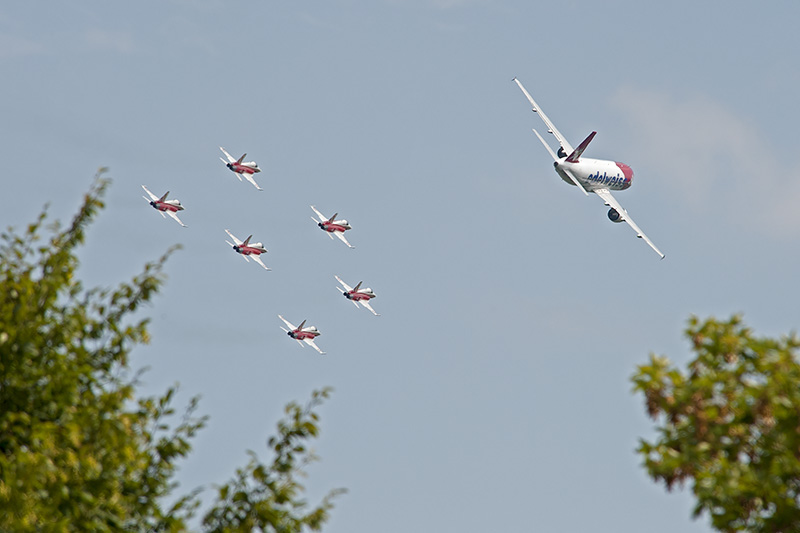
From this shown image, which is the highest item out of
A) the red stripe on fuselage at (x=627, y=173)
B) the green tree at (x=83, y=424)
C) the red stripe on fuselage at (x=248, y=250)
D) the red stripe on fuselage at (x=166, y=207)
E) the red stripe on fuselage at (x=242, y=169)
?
the red stripe on fuselage at (x=627, y=173)

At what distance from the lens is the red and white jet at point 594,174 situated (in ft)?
384

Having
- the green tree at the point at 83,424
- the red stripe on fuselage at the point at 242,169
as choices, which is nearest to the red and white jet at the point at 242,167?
the red stripe on fuselage at the point at 242,169

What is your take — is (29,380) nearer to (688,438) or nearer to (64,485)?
(64,485)

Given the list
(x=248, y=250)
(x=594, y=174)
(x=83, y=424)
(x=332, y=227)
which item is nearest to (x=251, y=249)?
(x=248, y=250)

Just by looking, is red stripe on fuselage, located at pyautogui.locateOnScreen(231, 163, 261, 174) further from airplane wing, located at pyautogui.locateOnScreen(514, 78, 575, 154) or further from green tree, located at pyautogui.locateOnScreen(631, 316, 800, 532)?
green tree, located at pyautogui.locateOnScreen(631, 316, 800, 532)

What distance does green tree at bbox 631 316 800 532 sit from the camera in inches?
1146

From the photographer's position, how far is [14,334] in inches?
1214

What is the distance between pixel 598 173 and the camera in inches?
4761

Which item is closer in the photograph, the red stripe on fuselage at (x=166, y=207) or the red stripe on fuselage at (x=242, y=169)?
the red stripe on fuselage at (x=242, y=169)

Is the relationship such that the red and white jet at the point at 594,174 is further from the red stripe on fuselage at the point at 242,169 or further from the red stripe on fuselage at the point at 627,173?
the red stripe on fuselage at the point at 242,169

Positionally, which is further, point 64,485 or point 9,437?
point 9,437

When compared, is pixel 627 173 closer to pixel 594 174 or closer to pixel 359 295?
pixel 594 174

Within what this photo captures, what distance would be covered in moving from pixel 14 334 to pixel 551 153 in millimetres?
89732

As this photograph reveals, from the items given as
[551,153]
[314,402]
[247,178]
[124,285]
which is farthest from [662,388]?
[247,178]
